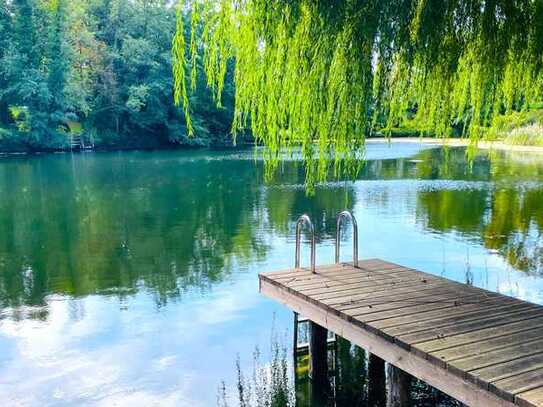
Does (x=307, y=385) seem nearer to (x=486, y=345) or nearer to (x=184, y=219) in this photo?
(x=486, y=345)

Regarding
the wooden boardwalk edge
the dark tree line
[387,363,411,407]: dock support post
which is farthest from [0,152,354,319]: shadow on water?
the dark tree line

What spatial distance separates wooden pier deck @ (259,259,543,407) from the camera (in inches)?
131

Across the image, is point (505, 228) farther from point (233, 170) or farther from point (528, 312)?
point (233, 170)

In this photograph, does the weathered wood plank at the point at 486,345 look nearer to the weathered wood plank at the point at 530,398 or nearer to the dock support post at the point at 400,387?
the weathered wood plank at the point at 530,398

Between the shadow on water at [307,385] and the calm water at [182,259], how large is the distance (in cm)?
28

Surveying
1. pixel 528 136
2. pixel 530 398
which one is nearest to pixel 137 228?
pixel 530 398

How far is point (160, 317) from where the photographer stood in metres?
7.75

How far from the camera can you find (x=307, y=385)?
18.4ft

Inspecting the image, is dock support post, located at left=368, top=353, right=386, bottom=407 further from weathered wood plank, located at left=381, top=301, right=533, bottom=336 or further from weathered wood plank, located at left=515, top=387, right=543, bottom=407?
weathered wood plank, located at left=515, top=387, right=543, bottom=407

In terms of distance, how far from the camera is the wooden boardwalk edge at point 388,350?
3.29 meters

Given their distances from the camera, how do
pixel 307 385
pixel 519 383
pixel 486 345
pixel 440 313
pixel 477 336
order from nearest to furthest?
1. pixel 519 383
2. pixel 486 345
3. pixel 477 336
4. pixel 440 313
5. pixel 307 385

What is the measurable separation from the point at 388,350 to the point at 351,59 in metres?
2.11

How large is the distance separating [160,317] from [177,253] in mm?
3855

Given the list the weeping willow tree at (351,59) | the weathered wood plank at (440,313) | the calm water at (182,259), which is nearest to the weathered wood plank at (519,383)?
the weathered wood plank at (440,313)
